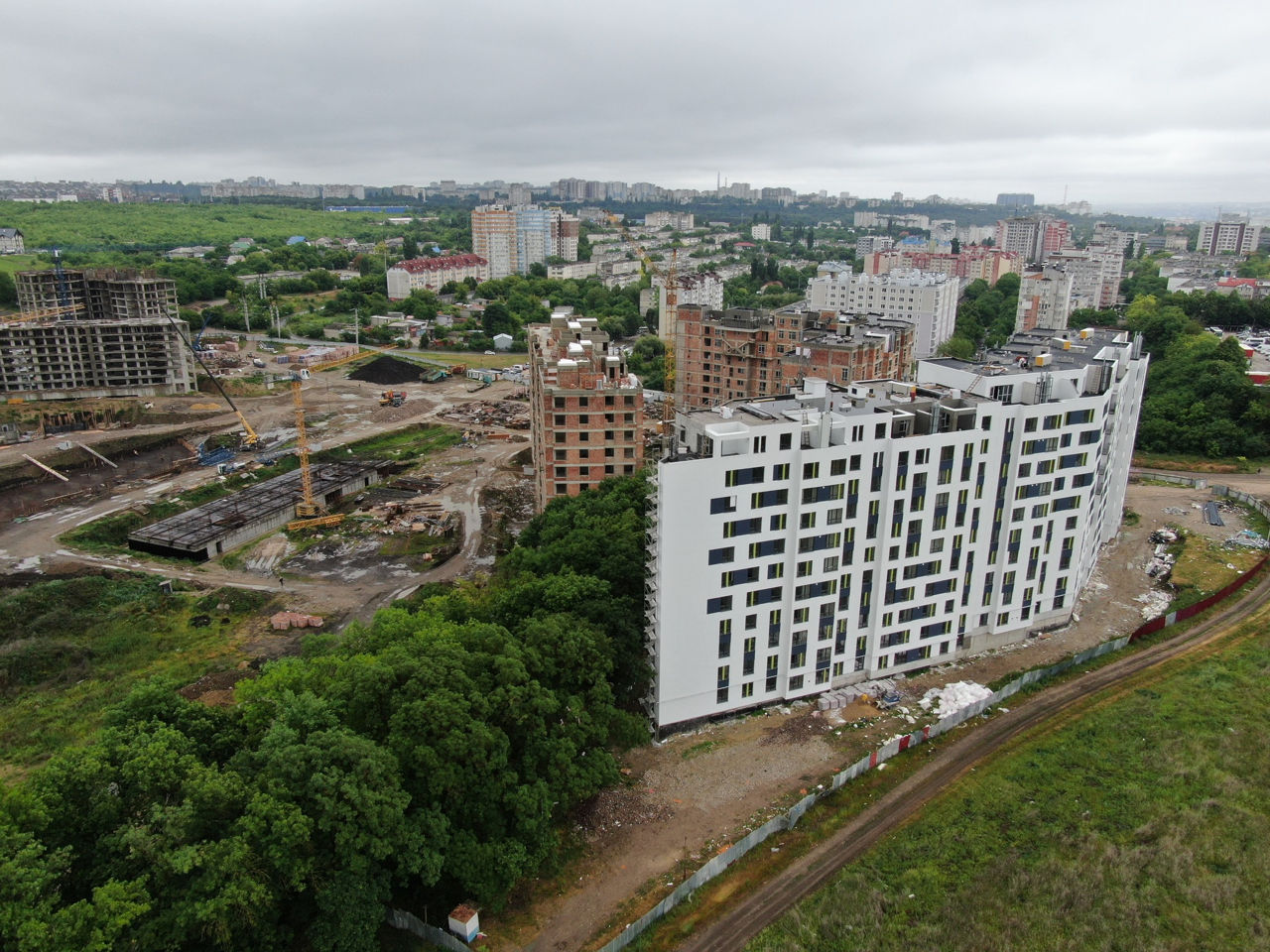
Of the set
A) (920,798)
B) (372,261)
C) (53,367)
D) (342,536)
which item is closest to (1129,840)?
(920,798)

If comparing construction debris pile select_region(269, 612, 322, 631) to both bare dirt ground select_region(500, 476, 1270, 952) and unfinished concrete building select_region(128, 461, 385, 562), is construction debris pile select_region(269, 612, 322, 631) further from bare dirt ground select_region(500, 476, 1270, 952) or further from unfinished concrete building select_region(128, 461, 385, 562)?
bare dirt ground select_region(500, 476, 1270, 952)

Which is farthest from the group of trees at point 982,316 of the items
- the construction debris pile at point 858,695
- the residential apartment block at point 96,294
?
the residential apartment block at point 96,294

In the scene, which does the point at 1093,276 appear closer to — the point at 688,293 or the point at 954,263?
the point at 954,263

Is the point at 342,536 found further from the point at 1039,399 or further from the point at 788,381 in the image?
the point at 1039,399

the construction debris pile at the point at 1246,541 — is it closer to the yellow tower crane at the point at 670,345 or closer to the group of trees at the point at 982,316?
the yellow tower crane at the point at 670,345

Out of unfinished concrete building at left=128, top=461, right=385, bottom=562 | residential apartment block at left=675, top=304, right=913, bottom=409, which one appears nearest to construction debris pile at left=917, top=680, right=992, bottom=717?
residential apartment block at left=675, top=304, right=913, bottom=409

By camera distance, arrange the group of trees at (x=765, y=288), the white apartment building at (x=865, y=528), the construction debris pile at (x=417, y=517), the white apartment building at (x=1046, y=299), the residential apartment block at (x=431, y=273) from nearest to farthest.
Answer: the white apartment building at (x=865, y=528) → the construction debris pile at (x=417, y=517) → the white apartment building at (x=1046, y=299) → the group of trees at (x=765, y=288) → the residential apartment block at (x=431, y=273)
